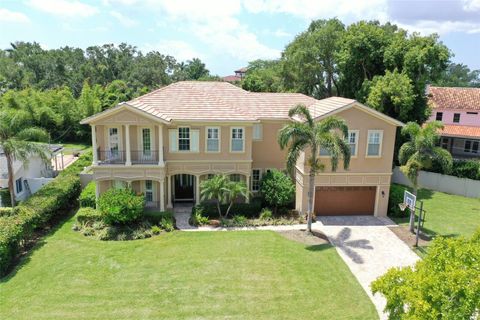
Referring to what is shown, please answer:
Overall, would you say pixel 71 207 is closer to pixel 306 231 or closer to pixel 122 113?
pixel 122 113

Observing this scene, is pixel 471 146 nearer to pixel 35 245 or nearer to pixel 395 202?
pixel 395 202

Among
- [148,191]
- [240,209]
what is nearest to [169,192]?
[148,191]

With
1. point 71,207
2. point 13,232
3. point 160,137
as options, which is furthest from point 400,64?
point 13,232

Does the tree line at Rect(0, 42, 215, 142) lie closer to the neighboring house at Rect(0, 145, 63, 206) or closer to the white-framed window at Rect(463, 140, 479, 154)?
the neighboring house at Rect(0, 145, 63, 206)

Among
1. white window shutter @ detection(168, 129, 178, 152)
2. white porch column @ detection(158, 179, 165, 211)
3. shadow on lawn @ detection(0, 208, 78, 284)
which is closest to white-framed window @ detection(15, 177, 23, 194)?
shadow on lawn @ detection(0, 208, 78, 284)

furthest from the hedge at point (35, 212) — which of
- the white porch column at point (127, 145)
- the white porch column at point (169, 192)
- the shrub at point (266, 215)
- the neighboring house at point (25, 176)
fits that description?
the shrub at point (266, 215)
